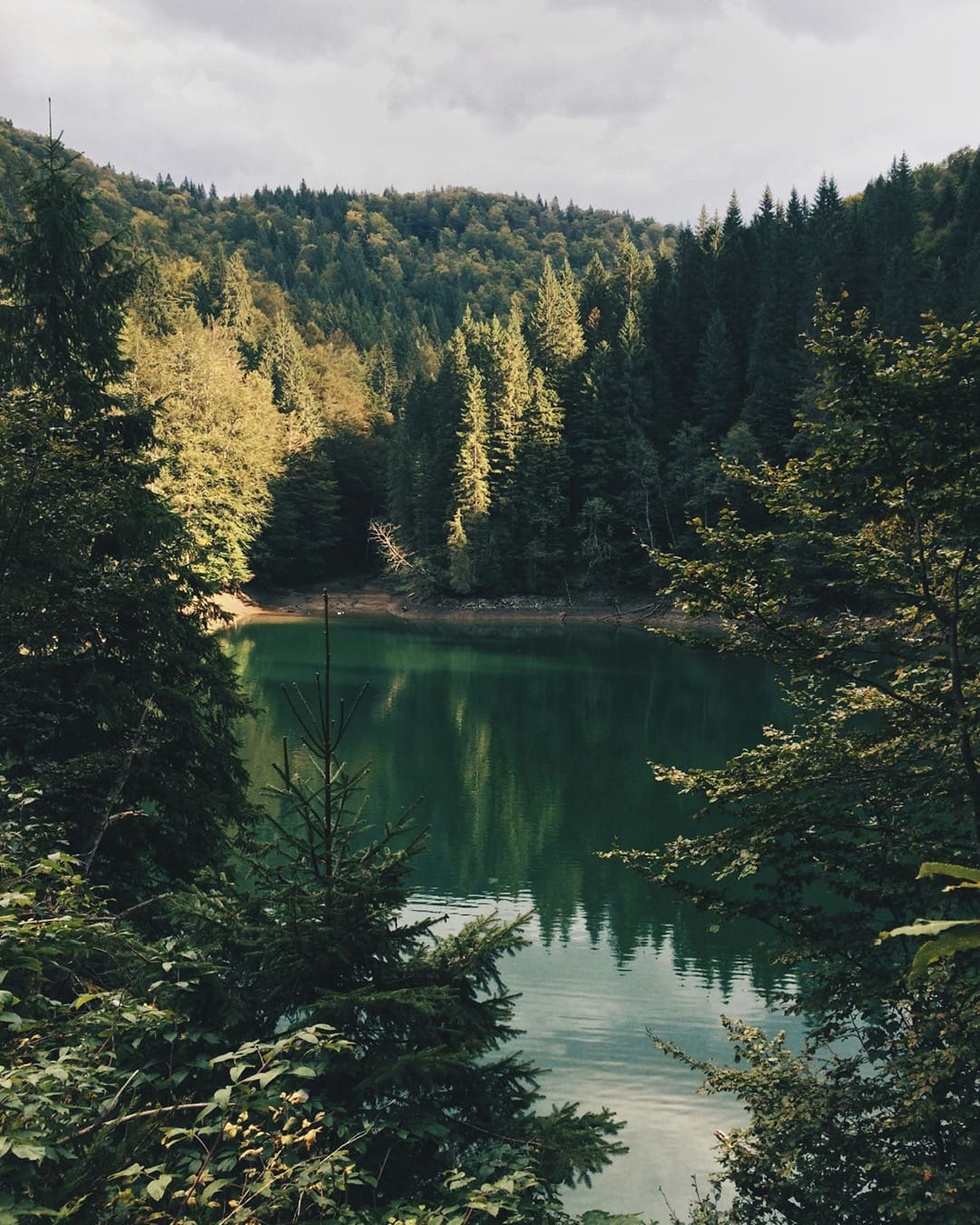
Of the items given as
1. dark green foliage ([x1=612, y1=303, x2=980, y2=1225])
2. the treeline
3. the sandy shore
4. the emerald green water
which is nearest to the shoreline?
the sandy shore

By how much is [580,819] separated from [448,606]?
42.0 meters

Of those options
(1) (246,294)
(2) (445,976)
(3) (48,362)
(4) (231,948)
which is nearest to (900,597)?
(2) (445,976)

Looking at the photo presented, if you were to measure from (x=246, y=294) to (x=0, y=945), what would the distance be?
91351 mm

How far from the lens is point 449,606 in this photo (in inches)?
2479

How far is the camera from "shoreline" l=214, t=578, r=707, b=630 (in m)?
57.9

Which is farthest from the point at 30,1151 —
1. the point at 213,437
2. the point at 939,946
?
the point at 213,437

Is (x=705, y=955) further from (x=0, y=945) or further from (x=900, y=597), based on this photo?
(x=0, y=945)

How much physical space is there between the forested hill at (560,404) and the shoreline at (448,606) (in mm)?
1496

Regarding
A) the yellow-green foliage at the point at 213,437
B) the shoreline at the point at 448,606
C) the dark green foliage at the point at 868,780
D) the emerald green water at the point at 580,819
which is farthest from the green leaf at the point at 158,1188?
the shoreline at the point at 448,606

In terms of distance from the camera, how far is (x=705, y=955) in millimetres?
14570

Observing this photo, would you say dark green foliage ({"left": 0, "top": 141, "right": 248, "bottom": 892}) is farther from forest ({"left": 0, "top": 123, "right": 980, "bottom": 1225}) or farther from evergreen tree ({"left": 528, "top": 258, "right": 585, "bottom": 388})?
evergreen tree ({"left": 528, "top": 258, "right": 585, "bottom": 388})

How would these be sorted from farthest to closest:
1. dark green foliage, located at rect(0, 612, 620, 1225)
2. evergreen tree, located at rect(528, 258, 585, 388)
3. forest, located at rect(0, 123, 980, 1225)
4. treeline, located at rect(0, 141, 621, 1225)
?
evergreen tree, located at rect(528, 258, 585, 388), forest, located at rect(0, 123, 980, 1225), treeline, located at rect(0, 141, 621, 1225), dark green foliage, located at rect(0, 612, 620, 1225)

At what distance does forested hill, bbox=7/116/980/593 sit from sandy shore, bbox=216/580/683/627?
4.88ft

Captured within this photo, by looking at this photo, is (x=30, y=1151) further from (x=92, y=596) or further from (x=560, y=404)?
(x=560, y=404)
